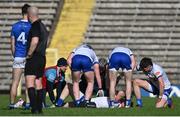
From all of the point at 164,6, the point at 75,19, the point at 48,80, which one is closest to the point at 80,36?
the point at 75,19

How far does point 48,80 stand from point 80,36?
454 inches

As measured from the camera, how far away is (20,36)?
16.0 meters

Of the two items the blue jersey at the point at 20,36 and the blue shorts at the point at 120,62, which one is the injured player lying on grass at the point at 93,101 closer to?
the blue shorts at the point at 120,62

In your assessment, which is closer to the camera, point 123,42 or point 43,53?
point 43,53

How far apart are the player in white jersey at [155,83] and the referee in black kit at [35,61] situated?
3986mm

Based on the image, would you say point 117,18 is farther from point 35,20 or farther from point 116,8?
point 35,20

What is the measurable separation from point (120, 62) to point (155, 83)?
3.65ft

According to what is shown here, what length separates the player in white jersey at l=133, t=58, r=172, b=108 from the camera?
17578 mm

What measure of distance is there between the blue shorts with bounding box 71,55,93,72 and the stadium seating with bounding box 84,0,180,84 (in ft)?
33.8

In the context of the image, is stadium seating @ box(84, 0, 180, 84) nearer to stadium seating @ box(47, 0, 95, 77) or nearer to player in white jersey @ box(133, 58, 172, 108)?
stadium seating @ box(47, 0, 95, 77)

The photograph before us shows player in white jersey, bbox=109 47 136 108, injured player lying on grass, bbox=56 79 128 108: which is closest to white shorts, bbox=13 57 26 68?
injured player lying on grass, bbox=56 79 128 108

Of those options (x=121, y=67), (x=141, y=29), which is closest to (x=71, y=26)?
(x=141, y=29)

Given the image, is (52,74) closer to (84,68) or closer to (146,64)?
(84,68)

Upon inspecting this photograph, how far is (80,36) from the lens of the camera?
29.4 metres
